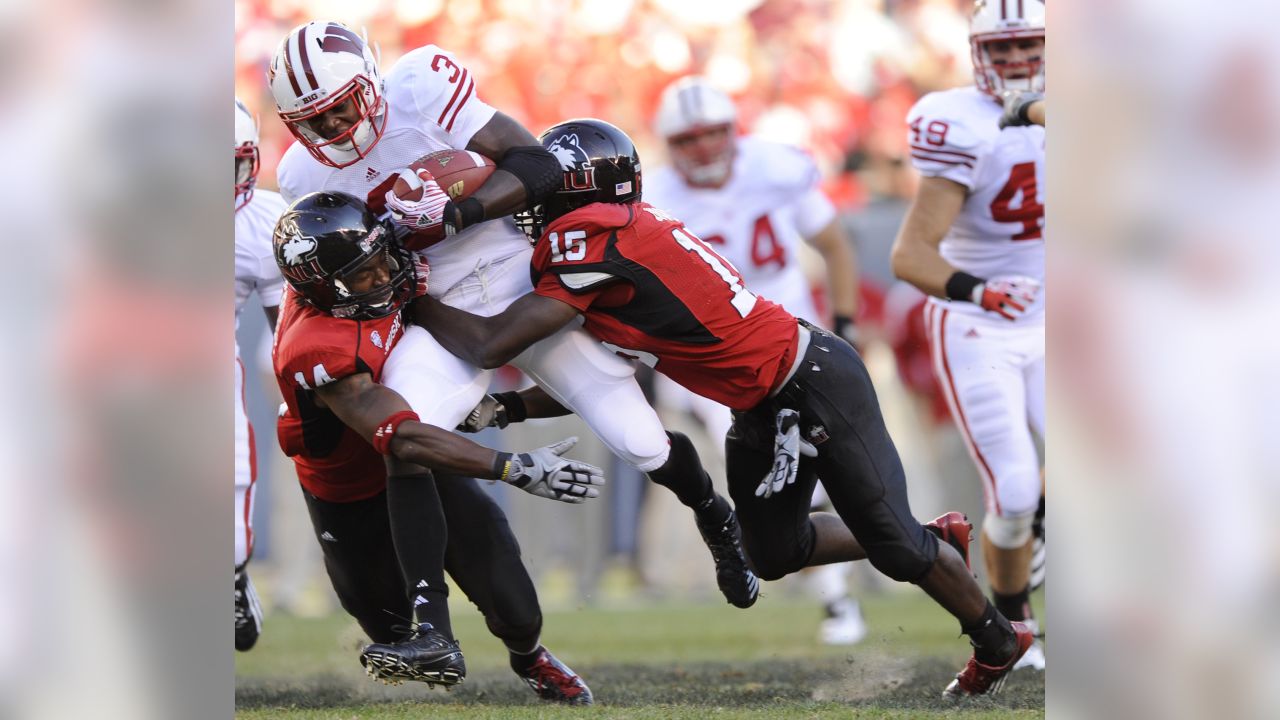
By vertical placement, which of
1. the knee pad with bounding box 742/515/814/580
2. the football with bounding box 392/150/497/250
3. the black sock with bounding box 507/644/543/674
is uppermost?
the football with bounding box 392/150/497/250

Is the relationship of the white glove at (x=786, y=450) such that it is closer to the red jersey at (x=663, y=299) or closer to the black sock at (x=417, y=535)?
the red jersey at (x=663, y=299)

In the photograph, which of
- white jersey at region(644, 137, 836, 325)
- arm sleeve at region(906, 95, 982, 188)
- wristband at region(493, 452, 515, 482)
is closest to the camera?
wristband at region(493, 452, 515, 482)

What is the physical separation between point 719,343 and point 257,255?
170cm

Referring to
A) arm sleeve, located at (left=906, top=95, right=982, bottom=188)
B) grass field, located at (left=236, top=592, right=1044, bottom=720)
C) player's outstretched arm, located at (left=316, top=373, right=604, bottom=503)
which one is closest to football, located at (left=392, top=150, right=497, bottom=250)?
player's outstretched arm, located at (left=316, top=373, right=604, bottom=503)

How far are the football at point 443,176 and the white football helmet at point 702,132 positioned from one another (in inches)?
115

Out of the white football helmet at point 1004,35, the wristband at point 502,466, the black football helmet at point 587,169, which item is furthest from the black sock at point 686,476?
the white football helmet at point 1004,35

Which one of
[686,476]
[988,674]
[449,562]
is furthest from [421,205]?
[988,674]

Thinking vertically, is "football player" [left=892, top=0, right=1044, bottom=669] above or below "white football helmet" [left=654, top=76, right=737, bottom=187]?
below

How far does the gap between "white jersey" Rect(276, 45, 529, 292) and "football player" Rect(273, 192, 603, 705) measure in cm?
10

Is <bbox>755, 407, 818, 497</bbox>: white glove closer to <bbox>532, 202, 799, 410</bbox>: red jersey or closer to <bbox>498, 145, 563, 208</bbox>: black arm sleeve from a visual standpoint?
<bbox>532, 202, 799, 410</bbox>: red jersey

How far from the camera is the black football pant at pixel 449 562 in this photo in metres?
4.09

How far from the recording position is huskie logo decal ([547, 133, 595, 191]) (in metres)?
3.78
